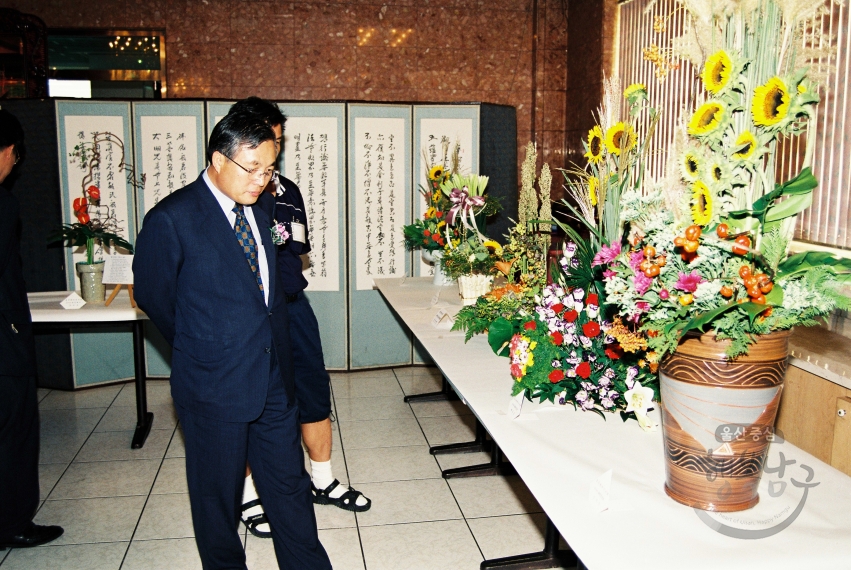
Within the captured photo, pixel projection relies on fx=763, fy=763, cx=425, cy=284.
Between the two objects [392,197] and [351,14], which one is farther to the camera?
[351,14]

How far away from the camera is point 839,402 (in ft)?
8.89

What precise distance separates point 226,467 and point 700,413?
135 centimetres

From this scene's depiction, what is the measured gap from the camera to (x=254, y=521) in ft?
10.2

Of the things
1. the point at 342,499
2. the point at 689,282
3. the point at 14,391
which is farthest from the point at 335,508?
the point at 689,282

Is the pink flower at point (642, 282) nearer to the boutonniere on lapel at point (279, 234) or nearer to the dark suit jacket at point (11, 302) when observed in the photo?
the boutonniere on lapel at point (279, 234)

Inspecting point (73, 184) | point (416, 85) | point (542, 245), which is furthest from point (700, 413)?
point (416, 85)

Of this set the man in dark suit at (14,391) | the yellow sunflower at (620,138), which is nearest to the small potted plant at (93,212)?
the man in dark suit at (14,391)

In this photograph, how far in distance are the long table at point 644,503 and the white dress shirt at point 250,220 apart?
757 mm

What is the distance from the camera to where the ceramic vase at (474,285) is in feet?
12.2

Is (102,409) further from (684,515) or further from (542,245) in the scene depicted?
(684,515)

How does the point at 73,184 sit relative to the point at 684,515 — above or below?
above

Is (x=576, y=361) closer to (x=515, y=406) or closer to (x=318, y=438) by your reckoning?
(x=515, y=406)

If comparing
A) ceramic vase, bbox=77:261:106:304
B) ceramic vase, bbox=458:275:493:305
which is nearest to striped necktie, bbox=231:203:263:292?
ceramic vase, bbox=458:275:493:305

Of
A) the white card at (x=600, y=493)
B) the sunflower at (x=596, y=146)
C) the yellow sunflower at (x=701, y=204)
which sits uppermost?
the sunflower at (x=596, y=146)
